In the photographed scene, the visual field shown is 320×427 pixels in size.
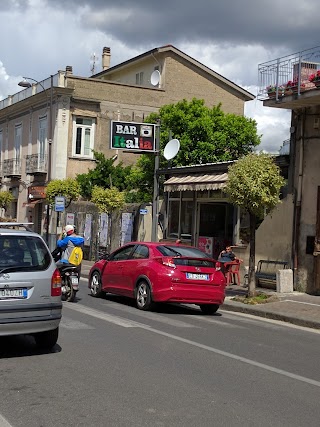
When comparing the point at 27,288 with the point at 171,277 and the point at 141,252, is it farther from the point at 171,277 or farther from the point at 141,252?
the point at 141,252

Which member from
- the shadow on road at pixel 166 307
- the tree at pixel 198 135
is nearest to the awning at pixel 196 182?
the shadow on road at pixel 166 307

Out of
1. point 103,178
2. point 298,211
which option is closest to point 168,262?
point 298,211

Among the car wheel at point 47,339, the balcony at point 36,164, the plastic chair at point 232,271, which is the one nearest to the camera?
the car wheel at point 47,339

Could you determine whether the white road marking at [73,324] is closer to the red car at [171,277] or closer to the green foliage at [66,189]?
the red car at [171,277]

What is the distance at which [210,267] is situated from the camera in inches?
522

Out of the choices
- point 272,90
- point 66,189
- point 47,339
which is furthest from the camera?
point 66,189

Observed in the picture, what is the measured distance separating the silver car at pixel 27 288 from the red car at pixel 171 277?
16.1ft

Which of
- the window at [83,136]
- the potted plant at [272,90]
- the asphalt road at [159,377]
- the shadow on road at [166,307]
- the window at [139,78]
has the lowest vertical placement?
the shadow on road at [166,307]

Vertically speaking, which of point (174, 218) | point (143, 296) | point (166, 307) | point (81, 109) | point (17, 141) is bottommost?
point (166, 307)

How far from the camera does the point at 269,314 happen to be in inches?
527

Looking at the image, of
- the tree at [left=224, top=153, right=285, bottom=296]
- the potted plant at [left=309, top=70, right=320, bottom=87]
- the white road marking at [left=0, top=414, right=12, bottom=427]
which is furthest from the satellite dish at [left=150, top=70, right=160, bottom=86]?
the white road marking at [left=0, top=414, right=12, bottom=427]

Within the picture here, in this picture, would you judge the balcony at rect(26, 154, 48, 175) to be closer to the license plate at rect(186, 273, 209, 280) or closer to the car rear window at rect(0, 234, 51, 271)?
the license plate at rect(186, 273, 209, 280)

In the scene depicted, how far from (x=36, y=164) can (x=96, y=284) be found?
81.1ft

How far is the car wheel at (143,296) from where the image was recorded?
13031mm
